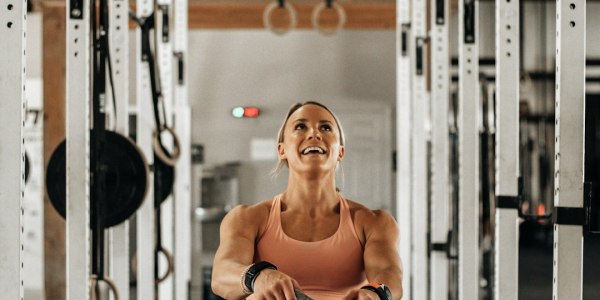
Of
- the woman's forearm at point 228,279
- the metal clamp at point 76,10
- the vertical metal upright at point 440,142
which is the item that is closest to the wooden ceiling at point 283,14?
the vertical metal upright at point 440,142

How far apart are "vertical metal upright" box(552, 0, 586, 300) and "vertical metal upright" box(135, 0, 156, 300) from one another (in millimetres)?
2245

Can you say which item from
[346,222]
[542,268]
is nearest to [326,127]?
[346,222]

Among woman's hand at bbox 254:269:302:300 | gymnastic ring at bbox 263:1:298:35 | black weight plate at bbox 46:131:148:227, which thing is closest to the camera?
woman's hand at bbox 254:269:302:300

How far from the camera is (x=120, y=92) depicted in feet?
11.8

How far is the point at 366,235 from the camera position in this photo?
214 centimetres

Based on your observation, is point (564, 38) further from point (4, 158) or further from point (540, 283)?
point (540, 283)

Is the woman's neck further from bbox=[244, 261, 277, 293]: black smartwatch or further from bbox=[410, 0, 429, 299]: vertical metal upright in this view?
bbox=[410, 0, 429, 299]: vertical metal upright

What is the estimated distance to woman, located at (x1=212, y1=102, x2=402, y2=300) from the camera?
2041 millimetres

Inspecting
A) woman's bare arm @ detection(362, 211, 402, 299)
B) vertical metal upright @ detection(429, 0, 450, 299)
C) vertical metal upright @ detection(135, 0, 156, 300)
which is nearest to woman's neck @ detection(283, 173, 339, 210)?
woman's bare arm @ detection(362, 211, 402, 299)

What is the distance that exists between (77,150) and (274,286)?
129 centimetres

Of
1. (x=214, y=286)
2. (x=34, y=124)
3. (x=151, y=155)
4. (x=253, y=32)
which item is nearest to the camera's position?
(x=214, y=286)

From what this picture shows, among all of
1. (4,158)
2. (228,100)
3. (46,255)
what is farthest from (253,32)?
(4,158)

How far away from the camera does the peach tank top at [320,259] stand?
205 centimetres

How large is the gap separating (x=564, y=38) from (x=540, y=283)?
6.52 m
